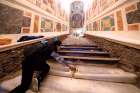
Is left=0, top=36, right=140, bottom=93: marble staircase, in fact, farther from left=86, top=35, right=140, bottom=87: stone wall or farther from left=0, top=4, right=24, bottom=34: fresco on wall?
left=0, top=4, right=24, bottom=34: fresco on wall

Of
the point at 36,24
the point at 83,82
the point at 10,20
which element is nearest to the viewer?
the point at 83,82

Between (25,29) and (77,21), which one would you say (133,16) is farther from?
(77,21)

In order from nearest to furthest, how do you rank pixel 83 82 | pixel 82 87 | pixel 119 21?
pixel 82 87, pixel 83 82, pixel 119 21

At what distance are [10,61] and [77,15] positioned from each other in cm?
876

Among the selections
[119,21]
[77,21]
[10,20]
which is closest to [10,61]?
[10,20]

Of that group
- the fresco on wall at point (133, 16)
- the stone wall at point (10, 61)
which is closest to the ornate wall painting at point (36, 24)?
the stone wall at point (10, 61)

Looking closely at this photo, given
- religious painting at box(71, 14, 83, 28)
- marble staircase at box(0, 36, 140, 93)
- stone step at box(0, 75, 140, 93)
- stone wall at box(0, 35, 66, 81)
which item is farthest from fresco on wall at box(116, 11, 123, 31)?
religious painting at box(71, 14, 83, 28)

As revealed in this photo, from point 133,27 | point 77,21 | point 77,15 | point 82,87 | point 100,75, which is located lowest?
point 82,87

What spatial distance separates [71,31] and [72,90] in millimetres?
9001

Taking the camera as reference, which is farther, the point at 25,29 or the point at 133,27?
the point at 25,29

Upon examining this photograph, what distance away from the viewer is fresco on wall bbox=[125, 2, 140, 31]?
187cm

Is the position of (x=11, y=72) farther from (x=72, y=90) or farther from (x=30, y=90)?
(x=72, y=90)

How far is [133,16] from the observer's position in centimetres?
197

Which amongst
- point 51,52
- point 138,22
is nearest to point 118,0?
point 138,22
